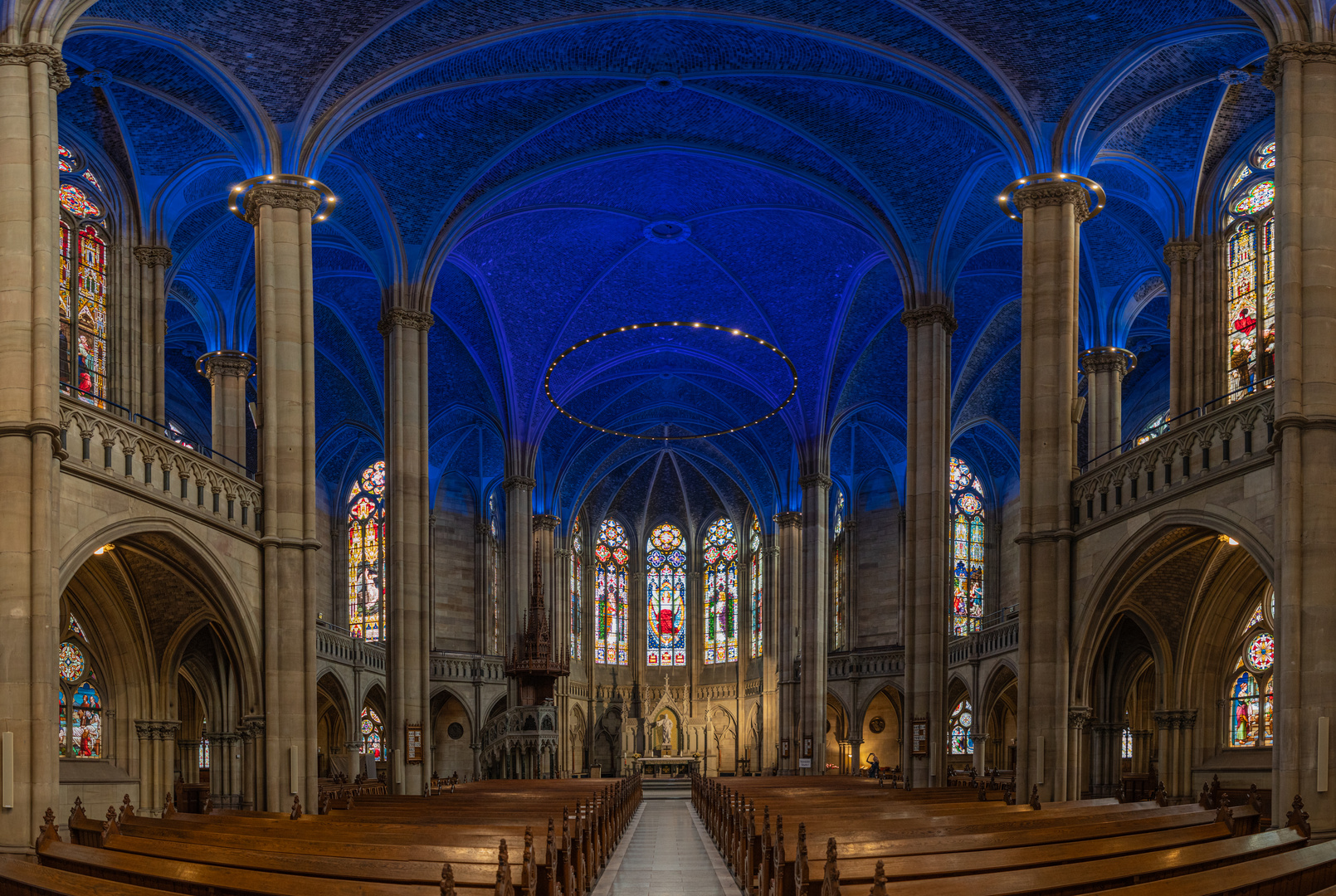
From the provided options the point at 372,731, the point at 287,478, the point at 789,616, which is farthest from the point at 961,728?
the point at 287,478

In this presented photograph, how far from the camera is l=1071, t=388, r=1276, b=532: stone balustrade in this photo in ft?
57.2

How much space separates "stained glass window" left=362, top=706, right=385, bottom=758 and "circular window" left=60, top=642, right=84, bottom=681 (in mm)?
22381

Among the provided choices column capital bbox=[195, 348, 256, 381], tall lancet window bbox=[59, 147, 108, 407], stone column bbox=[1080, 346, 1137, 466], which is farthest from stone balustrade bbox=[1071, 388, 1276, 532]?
column capital bbox=[195, 348, 256, 381]

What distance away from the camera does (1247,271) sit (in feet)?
82.6

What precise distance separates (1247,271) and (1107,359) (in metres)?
6.17

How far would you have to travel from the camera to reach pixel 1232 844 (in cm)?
1185

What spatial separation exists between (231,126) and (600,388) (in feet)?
77.3

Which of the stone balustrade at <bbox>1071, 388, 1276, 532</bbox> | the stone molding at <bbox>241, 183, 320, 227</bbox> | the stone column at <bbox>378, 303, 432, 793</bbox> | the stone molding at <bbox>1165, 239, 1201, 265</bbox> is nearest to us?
the stone balustrade at <bbox>1071, 388, 1276, 532</bbox>

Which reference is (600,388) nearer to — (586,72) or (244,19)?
(586,72)

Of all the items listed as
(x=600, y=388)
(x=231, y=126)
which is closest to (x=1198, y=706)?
(x=231, y=126)

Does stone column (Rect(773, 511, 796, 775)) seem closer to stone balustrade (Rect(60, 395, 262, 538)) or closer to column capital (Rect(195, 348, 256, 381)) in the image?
column capital (Rect(195, 348, 256, 381))

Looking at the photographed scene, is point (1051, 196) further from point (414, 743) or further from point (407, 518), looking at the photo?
point (414, 743)

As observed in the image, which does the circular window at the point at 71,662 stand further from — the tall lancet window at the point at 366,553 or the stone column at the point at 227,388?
the tall lancet window at the point at 366,553

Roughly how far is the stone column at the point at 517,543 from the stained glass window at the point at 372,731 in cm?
694
